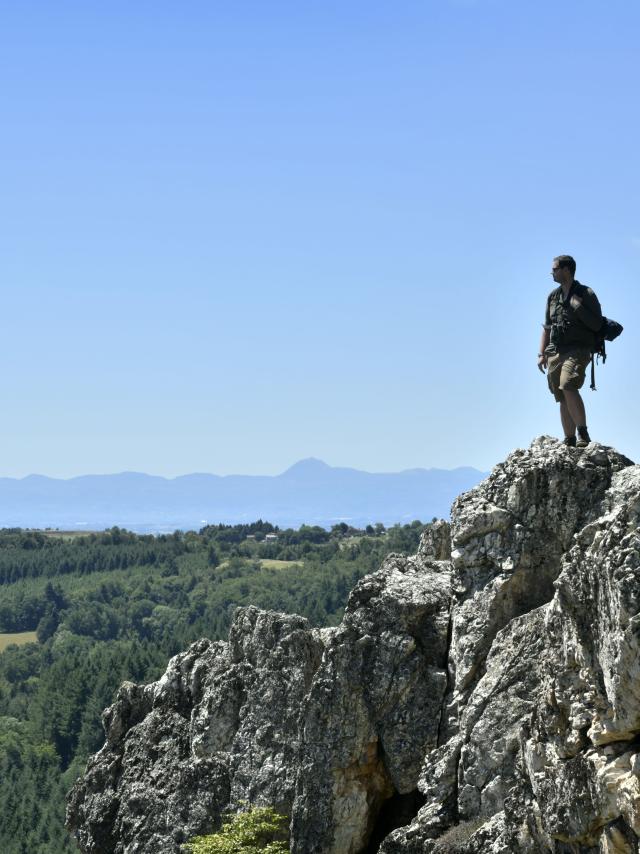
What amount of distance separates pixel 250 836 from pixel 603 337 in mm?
14500

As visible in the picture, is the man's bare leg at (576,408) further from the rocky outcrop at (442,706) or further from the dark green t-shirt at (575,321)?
the dark green t-shirt at (575,321)

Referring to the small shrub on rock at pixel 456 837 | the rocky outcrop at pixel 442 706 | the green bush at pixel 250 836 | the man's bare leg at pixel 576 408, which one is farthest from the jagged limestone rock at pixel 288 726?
the man's bare leg at pixel 576 408

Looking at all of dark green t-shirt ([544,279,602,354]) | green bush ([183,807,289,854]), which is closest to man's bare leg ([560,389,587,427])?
dark green t-shirt ([544,279,602,354])

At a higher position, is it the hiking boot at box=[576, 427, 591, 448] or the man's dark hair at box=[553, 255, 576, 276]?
the man's dark hair at box=[553, 255, 576, 276]

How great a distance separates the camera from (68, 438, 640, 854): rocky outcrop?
2098cm

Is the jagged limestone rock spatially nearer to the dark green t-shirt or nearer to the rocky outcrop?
the rocky outcrop

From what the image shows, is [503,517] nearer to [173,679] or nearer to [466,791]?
[466,791]

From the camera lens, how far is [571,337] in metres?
29.1

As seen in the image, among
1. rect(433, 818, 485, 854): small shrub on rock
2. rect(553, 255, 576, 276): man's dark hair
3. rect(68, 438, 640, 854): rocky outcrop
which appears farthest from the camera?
rect(553, 255, 576, 276): man's dark hair

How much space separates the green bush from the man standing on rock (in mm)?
11822

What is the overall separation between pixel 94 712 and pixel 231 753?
463 ft

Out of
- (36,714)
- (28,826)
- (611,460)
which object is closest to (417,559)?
(611,460)

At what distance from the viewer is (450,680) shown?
29469 mm

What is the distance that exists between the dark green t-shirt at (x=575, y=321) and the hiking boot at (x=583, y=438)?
1.81m
